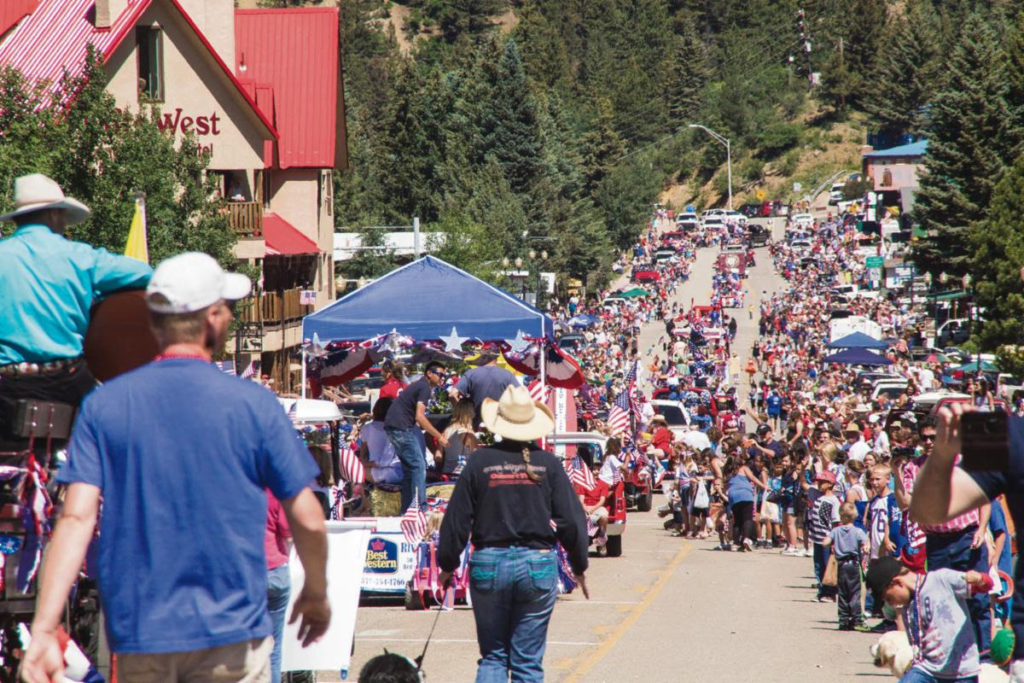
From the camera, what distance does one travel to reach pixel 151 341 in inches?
241

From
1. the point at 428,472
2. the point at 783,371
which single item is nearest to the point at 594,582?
the point at 428,472

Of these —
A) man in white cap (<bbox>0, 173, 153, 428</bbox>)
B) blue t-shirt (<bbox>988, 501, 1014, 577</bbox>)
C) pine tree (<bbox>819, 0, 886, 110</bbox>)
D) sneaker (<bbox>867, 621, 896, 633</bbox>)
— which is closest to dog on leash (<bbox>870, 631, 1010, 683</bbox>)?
blue t-shirt (<bbox>988, 501, 1014, 577</bbox>)

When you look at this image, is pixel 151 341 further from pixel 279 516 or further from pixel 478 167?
pixel 478 167

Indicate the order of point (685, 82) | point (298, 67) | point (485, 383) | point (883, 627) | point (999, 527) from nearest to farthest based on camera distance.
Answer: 1. point (999, 527)
2. point (883, 627)
3. point (485, 383)
4. point (298, 67)
5. point (685, 82)

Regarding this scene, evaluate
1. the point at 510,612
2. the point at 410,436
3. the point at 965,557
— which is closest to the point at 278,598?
the point at 510,612

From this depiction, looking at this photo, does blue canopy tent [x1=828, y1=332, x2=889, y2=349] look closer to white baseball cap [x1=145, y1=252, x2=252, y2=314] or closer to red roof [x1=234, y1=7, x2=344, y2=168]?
red roof [x1=234, y1=7, x2=344, y2=168]

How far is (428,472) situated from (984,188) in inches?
1758

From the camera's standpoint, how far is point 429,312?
1772 centimetres

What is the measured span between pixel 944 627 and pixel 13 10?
114ft

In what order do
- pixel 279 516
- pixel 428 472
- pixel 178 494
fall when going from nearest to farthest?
pixel 178 494, pixel 279 516, pixel 428 472

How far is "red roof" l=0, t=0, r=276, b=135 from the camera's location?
3253 cm

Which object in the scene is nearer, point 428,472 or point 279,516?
point 279,516

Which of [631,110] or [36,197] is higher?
[631,110]

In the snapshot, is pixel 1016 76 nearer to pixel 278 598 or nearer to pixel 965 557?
pixel 965 557
